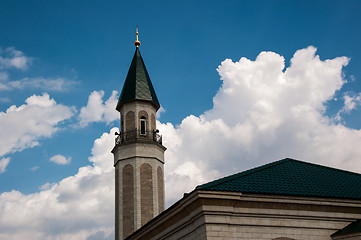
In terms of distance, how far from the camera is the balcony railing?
35.8 metres

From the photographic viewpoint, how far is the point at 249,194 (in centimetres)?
1602

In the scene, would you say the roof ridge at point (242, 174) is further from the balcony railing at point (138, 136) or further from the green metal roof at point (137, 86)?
the green metal roof at point (137, 86)

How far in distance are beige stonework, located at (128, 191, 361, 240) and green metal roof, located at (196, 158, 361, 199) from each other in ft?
1.10

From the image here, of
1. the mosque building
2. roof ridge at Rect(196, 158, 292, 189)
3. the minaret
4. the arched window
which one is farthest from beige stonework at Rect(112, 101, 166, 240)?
roof ridge at Rect(196, 158, 292, 189)

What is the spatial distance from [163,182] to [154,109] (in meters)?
6.33

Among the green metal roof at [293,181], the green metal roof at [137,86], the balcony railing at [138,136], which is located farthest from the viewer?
the green metal roof at [137,86]

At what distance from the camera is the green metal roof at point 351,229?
1639cm

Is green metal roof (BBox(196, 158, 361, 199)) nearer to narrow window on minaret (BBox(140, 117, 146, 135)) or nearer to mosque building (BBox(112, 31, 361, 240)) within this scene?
mosque building (BBox(112, 31, 361, 240))

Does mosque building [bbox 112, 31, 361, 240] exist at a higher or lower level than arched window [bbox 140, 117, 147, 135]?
lower

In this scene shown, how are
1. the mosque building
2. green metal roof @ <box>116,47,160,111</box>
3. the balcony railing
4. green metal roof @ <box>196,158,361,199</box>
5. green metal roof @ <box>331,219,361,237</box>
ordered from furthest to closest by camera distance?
1. green metal roof @ <box>116,47,160,111</box>
2. the balcony railing
3. green metal roof @ <box>196,158,361,199</box>
4. green metal roof @ <box>331,219,361,237</box>
5. the mosque building

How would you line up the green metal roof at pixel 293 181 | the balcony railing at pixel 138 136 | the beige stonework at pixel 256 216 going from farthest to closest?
1. the balcony railing at pixel 138 136
2. the green metal roof at pixel 293 181
3. the beige stonework at pixel 256 216

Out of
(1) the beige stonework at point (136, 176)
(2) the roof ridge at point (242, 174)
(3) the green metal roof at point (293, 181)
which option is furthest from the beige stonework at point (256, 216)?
(1) the beige stonework at point (136, 176)

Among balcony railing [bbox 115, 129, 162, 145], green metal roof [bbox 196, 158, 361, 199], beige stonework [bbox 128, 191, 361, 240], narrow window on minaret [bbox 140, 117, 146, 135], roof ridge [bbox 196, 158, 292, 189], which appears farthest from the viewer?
narrow window on minaret [bbox 140, 117, 146, 135]

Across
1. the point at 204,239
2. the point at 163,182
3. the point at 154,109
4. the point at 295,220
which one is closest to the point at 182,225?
the point at 204,239
